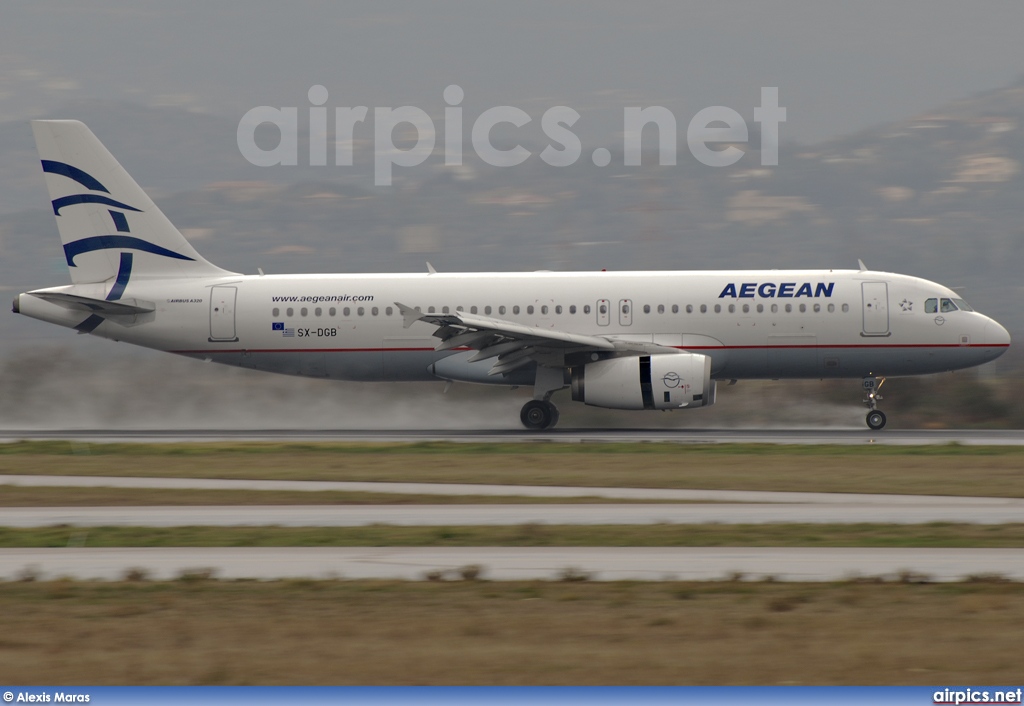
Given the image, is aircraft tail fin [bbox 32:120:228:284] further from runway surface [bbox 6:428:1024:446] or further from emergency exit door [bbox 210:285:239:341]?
runway surface [bbox 6:428:1024:446]

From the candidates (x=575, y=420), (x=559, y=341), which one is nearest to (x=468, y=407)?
(x=575, y=420)

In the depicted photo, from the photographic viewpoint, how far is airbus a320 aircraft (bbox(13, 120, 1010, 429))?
107ft

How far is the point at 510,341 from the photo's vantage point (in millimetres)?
32344

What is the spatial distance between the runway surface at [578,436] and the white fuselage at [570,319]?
169cm

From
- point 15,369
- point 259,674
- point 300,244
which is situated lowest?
point 259,674

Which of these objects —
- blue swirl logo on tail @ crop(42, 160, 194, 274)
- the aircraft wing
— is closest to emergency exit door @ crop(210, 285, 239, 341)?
blue swirl logo on tail @ crop(42, 160, 194, 274)

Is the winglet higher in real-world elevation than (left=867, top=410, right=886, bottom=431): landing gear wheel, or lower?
higher

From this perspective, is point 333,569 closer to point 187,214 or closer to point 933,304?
point 933,304

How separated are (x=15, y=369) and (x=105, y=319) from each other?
12881mm

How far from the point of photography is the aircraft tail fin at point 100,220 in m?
35.8

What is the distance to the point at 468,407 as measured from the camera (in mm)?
38438

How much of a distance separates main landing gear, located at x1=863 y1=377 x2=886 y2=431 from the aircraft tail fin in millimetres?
18692

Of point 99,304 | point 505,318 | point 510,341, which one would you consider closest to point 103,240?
point 99,304

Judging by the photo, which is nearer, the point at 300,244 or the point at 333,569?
the point at 333,569
